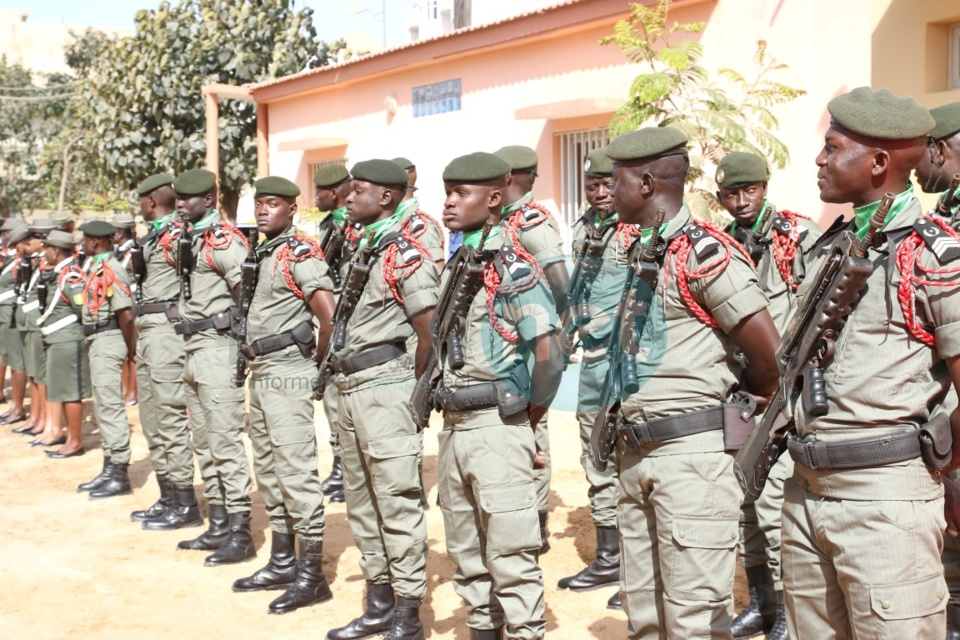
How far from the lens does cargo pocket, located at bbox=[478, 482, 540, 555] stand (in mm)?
4047

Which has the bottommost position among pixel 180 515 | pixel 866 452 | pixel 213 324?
pixel 180 515

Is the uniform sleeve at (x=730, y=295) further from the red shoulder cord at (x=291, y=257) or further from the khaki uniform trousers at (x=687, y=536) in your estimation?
the red shoulder cord at (x=291, y=257)

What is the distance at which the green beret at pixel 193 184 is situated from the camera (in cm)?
655

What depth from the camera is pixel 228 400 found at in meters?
6.26

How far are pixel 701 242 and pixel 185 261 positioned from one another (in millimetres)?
4052

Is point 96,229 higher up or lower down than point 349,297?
higher up

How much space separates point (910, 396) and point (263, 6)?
16.2m

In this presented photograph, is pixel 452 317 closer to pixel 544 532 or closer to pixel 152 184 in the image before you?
pixel 544 532

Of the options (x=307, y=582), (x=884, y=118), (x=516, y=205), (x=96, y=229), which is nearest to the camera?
(x=884, y=118)

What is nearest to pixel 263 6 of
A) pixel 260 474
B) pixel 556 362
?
pixel 260 474

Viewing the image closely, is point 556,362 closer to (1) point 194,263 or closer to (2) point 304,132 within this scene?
(1) point 194,263

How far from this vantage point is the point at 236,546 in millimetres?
6363

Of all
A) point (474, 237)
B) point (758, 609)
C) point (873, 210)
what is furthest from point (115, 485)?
point (873, 210)

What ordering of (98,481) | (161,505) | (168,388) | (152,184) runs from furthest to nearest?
(98,481), (161,505), (152,184), (168,388)
